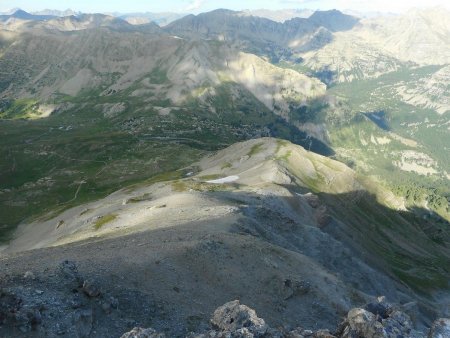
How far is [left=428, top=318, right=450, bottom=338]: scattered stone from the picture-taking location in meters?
32.9

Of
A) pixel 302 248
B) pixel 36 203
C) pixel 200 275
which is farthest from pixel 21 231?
pixel 200 275

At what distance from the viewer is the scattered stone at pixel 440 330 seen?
32.9 m

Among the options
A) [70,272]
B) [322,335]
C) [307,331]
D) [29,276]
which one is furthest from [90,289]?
[322,335]

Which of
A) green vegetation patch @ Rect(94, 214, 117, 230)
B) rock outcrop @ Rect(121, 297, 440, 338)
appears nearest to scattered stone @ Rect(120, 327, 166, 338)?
rock outcrop @ Rect(121, 297, 440, 338)

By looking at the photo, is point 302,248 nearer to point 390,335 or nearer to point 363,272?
point 363,272

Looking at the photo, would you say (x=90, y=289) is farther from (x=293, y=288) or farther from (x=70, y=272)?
(x=293, y=288)

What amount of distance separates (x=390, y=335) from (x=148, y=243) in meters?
31.4

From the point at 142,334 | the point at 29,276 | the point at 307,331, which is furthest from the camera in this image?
the point at 29,276

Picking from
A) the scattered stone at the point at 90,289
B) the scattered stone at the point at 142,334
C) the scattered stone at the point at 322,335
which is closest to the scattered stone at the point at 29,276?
the scattered stone at the point at 90,289

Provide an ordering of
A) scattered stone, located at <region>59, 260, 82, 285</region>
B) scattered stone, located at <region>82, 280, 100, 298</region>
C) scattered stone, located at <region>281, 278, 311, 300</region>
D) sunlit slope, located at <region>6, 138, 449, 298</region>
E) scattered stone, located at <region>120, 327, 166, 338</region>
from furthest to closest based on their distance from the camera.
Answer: sunlit slope, located at <region>6, 138, 449, 298</region> < scattered stone, located at <region>281, 278, 311, 300</region> < scattered stone, located at <region>59, 260, 82, 285</region> < scattered stone, located at <region>82, 280, 100, 298</region> < scattered stone, located at <region>120, 327, 166, 338</region>

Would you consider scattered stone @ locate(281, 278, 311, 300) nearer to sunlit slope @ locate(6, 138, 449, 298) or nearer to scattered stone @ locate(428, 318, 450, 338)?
sunlit slope @ locate(6, 138, 449, 298)

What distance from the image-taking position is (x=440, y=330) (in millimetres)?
33344

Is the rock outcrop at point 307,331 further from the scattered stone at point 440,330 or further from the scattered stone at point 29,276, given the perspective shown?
the scattered stone at point 29,276

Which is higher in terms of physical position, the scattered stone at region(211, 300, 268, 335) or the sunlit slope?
the scattered stone at region(211, 300, 268, 335)
